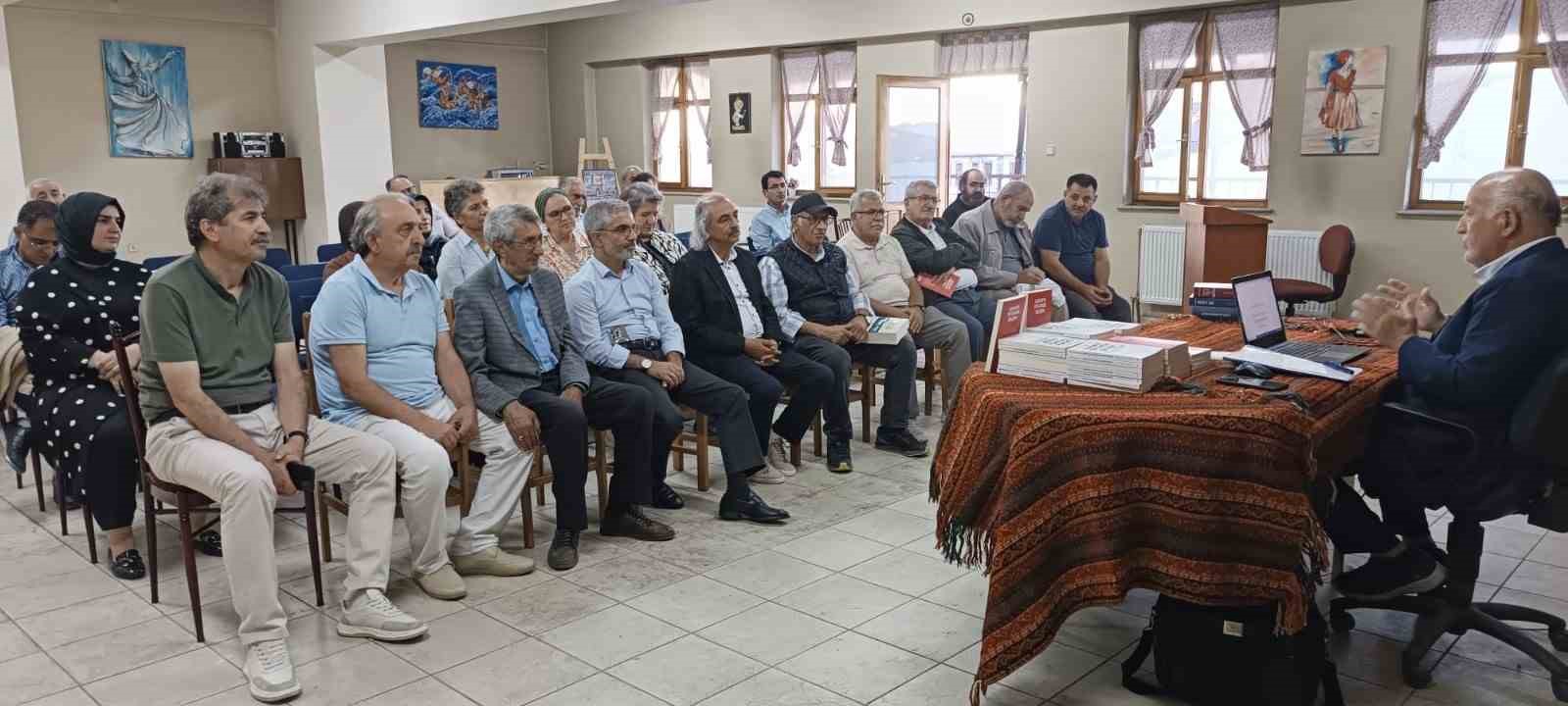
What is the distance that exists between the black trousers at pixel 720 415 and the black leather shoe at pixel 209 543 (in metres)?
1.44

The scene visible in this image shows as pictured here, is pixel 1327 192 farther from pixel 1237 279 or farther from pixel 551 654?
pixel 551 654

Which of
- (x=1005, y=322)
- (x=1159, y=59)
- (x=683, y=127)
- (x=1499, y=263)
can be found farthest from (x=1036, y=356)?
(x=683, y=127)

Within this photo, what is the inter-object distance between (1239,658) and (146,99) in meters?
10.9

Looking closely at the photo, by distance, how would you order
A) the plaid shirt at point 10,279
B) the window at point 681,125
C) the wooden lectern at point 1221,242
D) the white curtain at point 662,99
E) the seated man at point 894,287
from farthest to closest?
the white curtain at point 662,99 < the window at point 681,125 < the wooden lectern at point 1221,242 < the seated man at point 894,287 < the plaid shirt at point 10,279

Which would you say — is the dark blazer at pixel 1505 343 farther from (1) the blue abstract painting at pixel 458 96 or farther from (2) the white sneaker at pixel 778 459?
(1) the blue abstract painting at pixel 458 96

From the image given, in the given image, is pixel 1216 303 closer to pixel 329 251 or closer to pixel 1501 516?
pixel 1501 516

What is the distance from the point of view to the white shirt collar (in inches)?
106

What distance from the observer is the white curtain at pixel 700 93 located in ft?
39.8

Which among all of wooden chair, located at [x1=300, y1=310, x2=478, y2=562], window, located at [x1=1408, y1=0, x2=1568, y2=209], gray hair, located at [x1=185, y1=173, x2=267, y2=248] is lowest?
wooden chair, located at [x1=300, y1=310, x2=478, y2=562]

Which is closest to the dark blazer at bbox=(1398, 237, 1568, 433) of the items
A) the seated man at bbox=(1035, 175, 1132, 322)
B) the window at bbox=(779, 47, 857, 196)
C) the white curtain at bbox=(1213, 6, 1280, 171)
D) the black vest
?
the black vest

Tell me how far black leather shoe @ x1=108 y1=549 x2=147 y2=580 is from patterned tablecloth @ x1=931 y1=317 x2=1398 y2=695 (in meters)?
2.77

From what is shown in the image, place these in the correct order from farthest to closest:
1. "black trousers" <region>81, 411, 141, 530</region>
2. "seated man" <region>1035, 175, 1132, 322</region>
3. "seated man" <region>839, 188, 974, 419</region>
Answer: "seated man" <region>1035, 175, 1132, 322</region>, "seated man" <region>839, 188, 974, 419</region>, "black trousers" <region>81, 411, 141, 530</region>

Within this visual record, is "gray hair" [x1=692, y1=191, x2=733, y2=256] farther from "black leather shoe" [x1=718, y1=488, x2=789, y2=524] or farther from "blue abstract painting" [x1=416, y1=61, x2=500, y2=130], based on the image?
"blue abstract painting" [x1=416, y1=61, x2=500, y2=130]

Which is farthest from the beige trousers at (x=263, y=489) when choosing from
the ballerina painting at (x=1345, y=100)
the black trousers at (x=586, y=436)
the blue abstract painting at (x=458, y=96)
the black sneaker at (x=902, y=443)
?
the blue abstract painting at (x=458, y=96)
